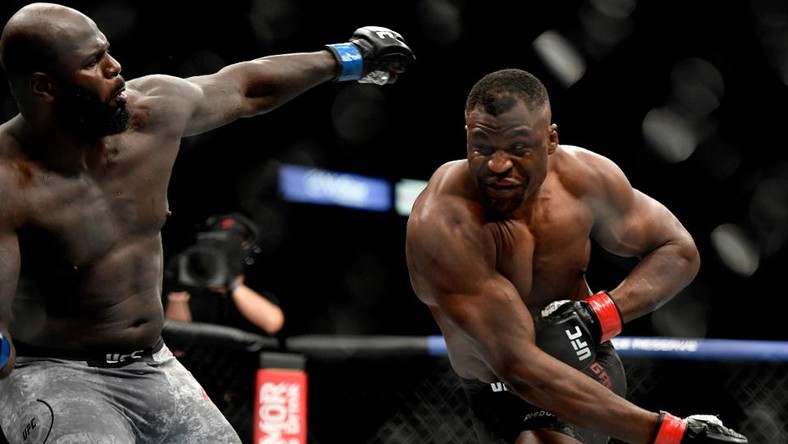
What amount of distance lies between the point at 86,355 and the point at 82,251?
214mm

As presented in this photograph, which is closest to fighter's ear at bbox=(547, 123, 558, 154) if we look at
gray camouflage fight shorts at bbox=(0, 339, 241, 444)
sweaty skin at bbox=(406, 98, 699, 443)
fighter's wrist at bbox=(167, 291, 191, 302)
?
sweaty skin at bbox=(406, 98, 699, 443)

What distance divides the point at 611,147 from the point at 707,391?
309 cm

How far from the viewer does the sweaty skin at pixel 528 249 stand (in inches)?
87.4

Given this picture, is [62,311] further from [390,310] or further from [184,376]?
[390,310]

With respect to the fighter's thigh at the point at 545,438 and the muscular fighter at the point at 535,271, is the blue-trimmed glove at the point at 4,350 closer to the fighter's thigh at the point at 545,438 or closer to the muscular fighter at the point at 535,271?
the muscular fighter at the point at 535,271

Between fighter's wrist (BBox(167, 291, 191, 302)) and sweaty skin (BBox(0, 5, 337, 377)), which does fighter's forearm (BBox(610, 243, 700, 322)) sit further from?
fighter's wrist (BBox(167, 291, 191, 302))

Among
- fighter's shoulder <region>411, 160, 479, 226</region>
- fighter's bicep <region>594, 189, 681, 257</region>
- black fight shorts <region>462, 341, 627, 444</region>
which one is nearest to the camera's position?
→ fighter's shoulder <region>411, 160, 479, 226</region>

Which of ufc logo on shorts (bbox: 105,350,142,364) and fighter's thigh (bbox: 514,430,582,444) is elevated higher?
ufc logo on shorts (bbox: 105,350,142,364)

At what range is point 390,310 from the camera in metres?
5.90

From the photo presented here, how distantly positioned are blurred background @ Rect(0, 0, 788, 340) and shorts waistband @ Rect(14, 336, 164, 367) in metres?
2.69

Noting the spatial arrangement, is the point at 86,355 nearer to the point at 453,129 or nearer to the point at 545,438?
the point at 545,438

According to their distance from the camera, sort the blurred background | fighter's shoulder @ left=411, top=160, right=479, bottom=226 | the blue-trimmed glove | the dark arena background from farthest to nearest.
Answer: the blurred background → the dark arena background → fighter's shoulder @ left=411, top=160, right=479, bottom=226 → the blue-trimmed glove

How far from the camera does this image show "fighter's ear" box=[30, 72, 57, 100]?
2059mm

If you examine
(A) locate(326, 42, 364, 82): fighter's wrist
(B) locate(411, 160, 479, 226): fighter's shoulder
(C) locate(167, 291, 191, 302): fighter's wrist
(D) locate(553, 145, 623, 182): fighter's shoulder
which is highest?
(A) locate(326, 42, 364, 82): fighter's wrist
